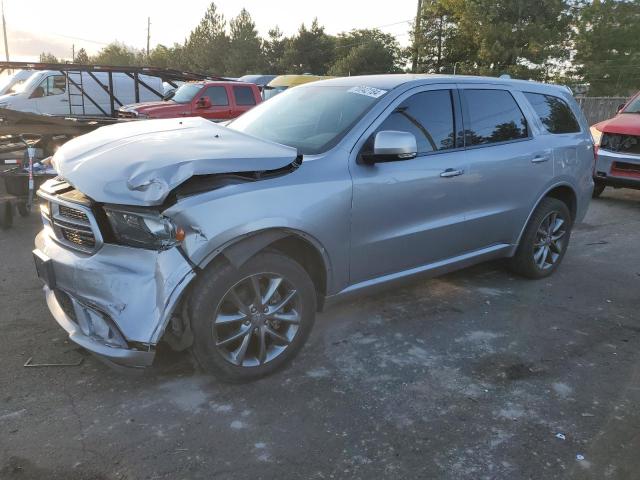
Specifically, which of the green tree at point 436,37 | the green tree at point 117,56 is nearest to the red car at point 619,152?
the green tree at point 436,37

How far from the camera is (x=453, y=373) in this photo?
3346mm

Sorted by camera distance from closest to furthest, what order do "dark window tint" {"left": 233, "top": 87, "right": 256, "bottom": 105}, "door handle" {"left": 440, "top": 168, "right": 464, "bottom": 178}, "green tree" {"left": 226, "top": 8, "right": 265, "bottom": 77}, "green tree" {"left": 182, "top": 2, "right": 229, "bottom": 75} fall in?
"door handle" {"left": 440, "top": 168, "right": 464, "bottom": 178} < "dark window tint" {"left": 233, "top": 87, "right": 256, "bottom": 105} < "green tree" {"left": 226, "top": 8, "right": 265, "bottom": 77} < "green tree" {"left": 182, "top": 2, "right": 229, "bottom": 75}

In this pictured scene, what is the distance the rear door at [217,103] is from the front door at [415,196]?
32.7 feet

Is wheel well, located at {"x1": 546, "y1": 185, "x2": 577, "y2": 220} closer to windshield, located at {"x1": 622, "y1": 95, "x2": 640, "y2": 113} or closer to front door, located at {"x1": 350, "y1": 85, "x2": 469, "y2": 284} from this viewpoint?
front door, located at {"x1": 350, "y1": 85, "x2": 469, "y2": 284}

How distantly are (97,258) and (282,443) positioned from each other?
1338 mm

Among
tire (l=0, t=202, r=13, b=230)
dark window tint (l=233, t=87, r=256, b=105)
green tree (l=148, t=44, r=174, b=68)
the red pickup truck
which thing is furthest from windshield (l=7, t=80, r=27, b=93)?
green tree (l=148, t=44, r=174, b=68)

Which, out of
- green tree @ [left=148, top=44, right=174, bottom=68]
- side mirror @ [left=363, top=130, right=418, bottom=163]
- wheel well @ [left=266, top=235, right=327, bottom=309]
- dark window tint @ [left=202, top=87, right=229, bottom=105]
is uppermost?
green tree @ [left=148, top=44, right=174, bottom=68]

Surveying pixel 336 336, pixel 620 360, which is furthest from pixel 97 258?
pixel 620 360

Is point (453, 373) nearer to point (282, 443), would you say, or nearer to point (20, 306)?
point (282, 443)

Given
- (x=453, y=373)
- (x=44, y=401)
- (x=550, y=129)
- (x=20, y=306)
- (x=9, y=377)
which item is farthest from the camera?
(x=550, y=129)

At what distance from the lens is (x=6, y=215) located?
6.18 metres

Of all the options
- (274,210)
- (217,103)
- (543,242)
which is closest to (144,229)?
(274,210)

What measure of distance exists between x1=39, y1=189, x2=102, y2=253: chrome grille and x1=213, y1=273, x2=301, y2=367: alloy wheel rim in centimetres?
77

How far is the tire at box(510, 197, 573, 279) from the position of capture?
4816mm
